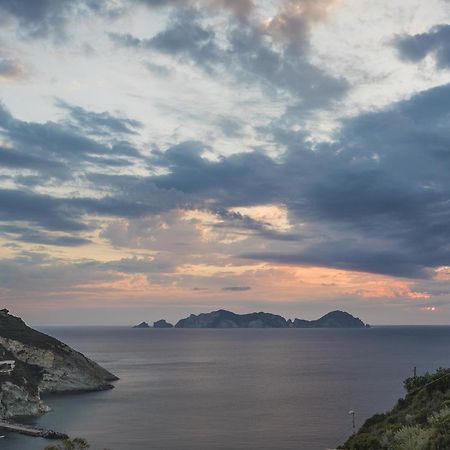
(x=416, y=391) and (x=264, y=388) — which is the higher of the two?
(x=416, y=391)

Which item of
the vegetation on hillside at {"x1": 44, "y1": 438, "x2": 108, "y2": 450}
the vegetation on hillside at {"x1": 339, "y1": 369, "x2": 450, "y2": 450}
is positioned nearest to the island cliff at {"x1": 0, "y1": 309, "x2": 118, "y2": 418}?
the vegetation on hillside at {"x1": 44, "y1": 438, "x2": 108, "y2": 450}

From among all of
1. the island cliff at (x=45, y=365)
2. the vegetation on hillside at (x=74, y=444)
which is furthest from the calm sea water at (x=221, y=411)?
the vegetation on hillside at (x=74, y=444)

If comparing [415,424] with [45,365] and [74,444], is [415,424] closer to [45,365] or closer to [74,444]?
[74,444]

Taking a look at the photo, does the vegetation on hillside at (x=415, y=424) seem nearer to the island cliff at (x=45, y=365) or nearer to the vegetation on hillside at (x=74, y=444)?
the vegetation on hillside at (x=74, y=444)

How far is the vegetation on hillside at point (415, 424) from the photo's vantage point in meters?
29.6

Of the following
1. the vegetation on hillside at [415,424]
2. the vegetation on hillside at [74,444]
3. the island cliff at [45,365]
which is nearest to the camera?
the vegetation on hillside at [415,424]

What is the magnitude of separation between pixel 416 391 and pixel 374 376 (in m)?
131

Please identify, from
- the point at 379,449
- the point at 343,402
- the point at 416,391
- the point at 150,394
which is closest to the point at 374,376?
the point at 343,402

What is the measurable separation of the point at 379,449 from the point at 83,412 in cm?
9558

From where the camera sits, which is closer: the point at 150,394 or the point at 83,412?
the point at 83,412

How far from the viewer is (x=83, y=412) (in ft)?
388

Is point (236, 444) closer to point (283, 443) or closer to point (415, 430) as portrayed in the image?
point (283, 443)

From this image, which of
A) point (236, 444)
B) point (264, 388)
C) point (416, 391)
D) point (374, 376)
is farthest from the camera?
point (374, 376)

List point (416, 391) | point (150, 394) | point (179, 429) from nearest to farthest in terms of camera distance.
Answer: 1. point (416, 391)
2. point (179, 429)
3. point (150, 394)
